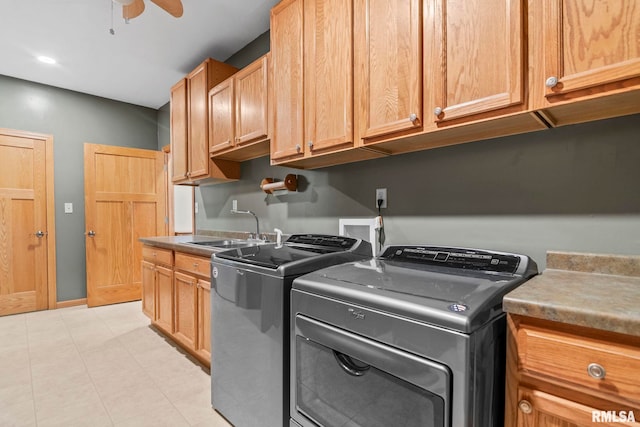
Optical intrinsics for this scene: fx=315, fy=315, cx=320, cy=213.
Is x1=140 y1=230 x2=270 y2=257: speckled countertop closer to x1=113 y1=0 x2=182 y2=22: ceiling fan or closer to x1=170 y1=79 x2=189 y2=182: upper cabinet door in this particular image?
x1=170 y1=79 x2=189 y2=182: upper cabinet door

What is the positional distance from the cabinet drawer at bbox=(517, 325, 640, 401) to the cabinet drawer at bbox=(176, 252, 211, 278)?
1.80 meters

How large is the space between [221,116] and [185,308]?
1.56 metres

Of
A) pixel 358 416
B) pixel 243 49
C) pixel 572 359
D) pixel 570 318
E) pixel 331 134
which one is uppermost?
pixel 243 49

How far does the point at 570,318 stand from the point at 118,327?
3.68m

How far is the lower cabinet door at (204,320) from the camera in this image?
214cm

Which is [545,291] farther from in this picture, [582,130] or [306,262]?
[306,262]

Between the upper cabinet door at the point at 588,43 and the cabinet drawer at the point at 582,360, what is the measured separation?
28.5 inches

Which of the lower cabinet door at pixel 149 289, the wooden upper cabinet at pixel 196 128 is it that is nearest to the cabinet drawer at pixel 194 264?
the lower cabinet door at pixel 149 289

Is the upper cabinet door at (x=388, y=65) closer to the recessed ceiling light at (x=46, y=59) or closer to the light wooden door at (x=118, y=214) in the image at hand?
the recessed ceiling light at (x=46, y=59)

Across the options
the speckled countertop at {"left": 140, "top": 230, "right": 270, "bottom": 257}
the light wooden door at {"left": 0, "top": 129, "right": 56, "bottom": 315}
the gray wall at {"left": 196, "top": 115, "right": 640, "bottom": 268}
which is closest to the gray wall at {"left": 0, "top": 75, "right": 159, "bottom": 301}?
the light wooden door at {"left": 0, "top": 129, "right": 56, "bottom": 315}

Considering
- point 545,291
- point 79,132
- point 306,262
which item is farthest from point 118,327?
point 545,291

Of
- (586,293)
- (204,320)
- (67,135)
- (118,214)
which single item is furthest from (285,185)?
(67,135)

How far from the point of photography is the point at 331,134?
5.32 ft

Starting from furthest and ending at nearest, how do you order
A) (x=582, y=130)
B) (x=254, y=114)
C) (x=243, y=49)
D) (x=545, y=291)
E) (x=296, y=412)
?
(x=243, y=49), (x=254, y=114), (x=296, y=412), (x=582, y=130), (x=545, y=291)
